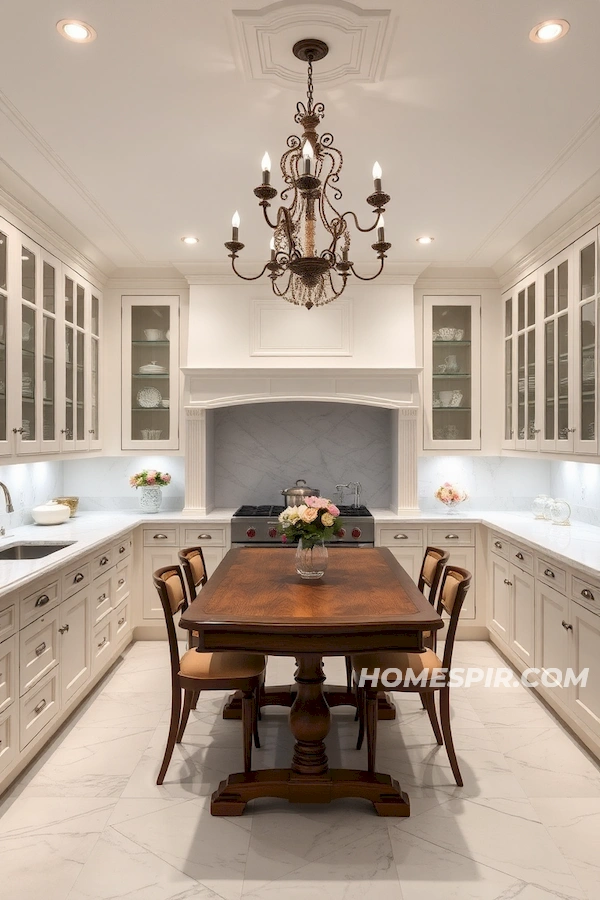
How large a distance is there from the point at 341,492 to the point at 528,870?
10.5ft

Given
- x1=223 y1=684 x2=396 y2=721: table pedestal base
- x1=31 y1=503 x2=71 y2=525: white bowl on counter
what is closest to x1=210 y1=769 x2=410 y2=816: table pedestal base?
x1=223 y1=684 x2=396 y2=721: table pedestal base

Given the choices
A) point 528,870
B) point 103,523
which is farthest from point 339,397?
point 528,870

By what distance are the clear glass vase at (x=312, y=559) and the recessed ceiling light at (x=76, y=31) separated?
6.75ft

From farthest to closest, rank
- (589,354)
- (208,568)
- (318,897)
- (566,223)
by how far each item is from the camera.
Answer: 1. (208,568)
2. (566,223)
3. (589,354)
4. (318,897)

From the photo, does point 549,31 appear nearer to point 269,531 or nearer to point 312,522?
point 312,522

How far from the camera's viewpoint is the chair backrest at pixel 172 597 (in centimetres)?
272

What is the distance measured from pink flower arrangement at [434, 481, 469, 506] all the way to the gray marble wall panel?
0.52 m

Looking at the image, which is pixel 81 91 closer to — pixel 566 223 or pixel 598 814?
pixel 566 223

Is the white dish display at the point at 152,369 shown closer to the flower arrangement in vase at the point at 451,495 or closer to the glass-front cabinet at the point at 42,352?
the glass-front cabinet at the point at 42,352

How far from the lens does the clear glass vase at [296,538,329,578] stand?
2871 millimetres

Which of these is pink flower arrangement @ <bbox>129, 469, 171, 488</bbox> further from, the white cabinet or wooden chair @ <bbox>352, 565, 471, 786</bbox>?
wooden chair @ <bbox>352, 565, 471, 786</bbox>

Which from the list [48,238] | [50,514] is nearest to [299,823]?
[50,514]

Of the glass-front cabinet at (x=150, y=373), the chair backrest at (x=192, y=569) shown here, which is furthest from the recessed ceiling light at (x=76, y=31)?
the glass-front cabinet at (x=150, y=373)

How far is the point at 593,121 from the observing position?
2598 millimetres
